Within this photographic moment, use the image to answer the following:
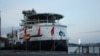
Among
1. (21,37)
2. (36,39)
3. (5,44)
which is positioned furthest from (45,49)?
(5,44)

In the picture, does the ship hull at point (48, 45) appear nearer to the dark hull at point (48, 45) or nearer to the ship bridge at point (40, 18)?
the dark hull at point (48, 45)

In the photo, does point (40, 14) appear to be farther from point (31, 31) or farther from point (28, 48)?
point (28, 48)

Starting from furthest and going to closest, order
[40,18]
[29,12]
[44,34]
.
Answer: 1. [29,12]
2. [40,18]
3. [44,34]

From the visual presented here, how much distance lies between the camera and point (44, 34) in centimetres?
6044

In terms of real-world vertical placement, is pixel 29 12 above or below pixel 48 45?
above

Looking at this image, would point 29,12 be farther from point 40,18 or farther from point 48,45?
point 48,45

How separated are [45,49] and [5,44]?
55.3 ft

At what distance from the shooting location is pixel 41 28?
6038cm

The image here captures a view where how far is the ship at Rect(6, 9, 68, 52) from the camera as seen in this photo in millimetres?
59344

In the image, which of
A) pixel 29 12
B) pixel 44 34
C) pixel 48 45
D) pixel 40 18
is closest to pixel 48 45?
pixel 48 45

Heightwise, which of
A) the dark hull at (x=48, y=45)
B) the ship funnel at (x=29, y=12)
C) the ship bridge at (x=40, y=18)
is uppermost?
the ship funnel at (x=29, y=12)

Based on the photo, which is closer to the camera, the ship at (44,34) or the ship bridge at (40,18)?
the ship at (44,34)

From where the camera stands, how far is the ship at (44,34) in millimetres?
59344

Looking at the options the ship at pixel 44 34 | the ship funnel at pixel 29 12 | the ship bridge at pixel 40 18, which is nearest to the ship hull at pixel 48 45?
the ship at pixel 44 34
